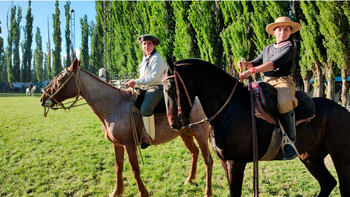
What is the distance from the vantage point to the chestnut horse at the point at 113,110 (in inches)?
135

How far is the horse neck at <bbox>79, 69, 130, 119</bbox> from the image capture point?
3543mm

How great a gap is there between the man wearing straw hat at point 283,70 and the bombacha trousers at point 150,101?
145 cm

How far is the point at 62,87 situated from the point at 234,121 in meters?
2.73

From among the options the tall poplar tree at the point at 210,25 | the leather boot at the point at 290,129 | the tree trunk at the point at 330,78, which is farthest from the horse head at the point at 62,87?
the tall poplar tree at the point at 210,25

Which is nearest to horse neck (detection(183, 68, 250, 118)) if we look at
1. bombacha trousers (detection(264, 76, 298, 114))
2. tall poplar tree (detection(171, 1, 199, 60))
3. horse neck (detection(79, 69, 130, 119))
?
bombacha trousers (detection(264, 76, 298, 114))

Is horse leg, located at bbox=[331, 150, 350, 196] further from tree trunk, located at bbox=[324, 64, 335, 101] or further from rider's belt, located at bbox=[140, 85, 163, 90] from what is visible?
tree trunk, located at bbox=[324, 64, 335, 101]

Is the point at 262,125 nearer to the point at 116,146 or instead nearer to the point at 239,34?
the point at 116,146

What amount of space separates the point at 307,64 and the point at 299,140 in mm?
8561

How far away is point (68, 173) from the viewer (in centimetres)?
461

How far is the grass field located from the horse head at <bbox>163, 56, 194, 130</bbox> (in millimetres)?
2138

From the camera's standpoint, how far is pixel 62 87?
11.2 ft

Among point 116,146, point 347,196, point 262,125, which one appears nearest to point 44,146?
point 116,146

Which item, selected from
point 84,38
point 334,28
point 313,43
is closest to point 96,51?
point 84,38

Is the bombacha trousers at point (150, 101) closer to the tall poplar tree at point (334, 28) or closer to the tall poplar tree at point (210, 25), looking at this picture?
the tall poplar tree at point (334, 28)
